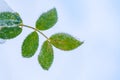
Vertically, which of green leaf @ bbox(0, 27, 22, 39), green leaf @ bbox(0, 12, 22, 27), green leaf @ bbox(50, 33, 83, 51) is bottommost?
green leaf @ bbox(0, 27, 22, 39)

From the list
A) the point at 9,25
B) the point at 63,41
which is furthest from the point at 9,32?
the point at 63,41

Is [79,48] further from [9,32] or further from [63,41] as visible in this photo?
[9,32]

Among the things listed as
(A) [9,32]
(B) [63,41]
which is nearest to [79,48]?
(B) [63,41]

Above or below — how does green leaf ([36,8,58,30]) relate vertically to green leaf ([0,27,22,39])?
above

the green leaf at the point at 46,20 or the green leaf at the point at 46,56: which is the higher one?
the green leaf at the point at 46,20

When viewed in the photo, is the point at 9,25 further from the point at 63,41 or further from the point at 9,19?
the point at 63,41

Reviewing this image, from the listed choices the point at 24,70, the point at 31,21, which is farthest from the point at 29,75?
the point at 31,21
